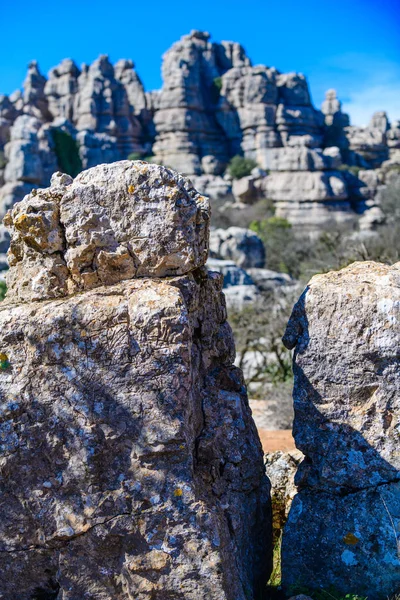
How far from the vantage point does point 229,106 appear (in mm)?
46031

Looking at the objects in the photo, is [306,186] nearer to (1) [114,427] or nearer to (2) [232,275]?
(2) [232,275]

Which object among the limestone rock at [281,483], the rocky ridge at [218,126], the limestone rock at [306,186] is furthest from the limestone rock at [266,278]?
the limestone rock at [281,483]

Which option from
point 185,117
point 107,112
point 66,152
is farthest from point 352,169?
point 66,152

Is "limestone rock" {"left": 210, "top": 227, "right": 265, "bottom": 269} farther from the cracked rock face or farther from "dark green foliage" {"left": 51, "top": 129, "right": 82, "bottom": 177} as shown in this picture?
the cracked rock face

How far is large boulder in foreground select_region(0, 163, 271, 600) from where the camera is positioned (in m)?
2.58

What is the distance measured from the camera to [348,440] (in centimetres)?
304

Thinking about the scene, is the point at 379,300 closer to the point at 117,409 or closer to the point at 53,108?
the point at 117,409

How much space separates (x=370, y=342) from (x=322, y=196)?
3604 centimetres

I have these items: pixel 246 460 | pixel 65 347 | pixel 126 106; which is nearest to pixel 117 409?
pixel 65 347

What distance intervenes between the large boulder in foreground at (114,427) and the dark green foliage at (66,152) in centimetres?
3592

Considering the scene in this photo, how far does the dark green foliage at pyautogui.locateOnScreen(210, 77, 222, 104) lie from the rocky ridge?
0.25 ft

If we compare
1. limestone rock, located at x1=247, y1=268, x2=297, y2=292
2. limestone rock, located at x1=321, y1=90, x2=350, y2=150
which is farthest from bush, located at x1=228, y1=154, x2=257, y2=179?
limestone rock, located at x1=247, y1=268, x2=297, y2=292

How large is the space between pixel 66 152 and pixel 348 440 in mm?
37682

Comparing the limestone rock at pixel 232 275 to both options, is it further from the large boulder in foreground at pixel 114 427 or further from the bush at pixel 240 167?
the bush at pixel 240 167
